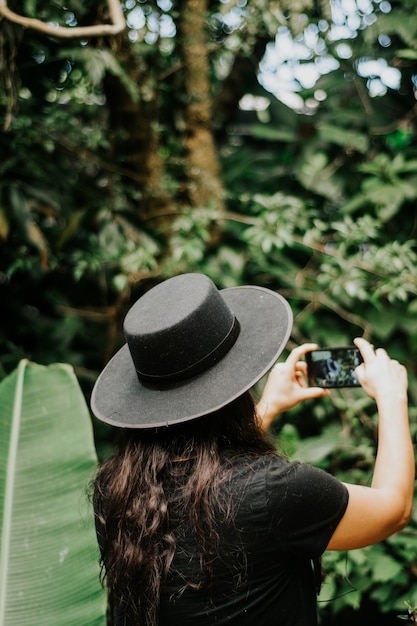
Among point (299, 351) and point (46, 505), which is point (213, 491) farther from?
point (46, 505)

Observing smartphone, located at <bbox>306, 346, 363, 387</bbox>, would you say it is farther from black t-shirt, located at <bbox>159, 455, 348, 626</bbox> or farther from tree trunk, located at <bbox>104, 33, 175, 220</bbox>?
tree trunk, located at <bbox>104, 33, 175, 220</bbox>

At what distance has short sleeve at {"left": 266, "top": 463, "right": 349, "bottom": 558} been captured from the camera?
46.5 inches

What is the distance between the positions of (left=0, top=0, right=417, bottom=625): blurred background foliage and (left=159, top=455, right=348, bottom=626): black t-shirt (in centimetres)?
113

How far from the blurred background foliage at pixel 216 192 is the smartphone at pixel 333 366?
82cm

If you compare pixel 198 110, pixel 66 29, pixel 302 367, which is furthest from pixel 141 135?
pixel 302 367

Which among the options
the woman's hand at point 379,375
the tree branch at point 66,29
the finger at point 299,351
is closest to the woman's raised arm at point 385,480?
the woman's hand at point 379,375

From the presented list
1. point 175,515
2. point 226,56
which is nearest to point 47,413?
point 175,515

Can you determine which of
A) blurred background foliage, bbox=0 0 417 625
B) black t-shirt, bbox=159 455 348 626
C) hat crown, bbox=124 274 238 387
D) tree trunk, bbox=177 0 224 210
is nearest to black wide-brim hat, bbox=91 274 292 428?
hat crown, bbox=124 274 238 387

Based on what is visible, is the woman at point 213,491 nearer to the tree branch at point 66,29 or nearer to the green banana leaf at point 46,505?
the green banana leaf at point 46,505

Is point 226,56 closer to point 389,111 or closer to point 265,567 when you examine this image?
point 389,111

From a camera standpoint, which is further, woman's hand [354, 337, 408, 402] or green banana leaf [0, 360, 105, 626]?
green banana leaf [0, 360, 105, 626]

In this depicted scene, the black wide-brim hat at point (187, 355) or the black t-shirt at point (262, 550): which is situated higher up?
the black wide-brim hat at point (187, 355)

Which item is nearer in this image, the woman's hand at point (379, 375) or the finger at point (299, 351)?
the woman's hand at point (379, 375)

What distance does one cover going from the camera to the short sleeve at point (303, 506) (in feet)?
3.88
